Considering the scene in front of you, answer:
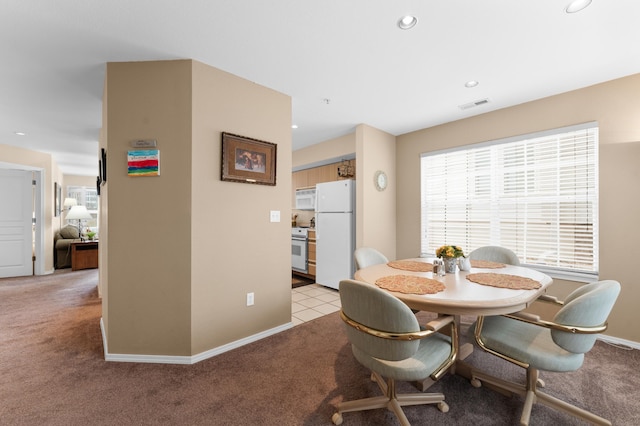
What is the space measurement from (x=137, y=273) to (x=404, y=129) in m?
3.77

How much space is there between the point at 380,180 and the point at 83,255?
6.46 m

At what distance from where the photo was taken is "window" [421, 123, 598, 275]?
2.81 m

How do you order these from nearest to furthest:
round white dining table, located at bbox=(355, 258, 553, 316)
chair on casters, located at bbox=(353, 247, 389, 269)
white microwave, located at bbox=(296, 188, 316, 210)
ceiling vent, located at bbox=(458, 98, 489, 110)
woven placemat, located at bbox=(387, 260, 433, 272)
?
round white dining table, located at bbox=(355, 258, 553, 316)
woven placemat, located at bbox=(387, 260, 433, 272)
chair on casters, located at bbox=(353, 247, 389, 269)
ceiling vent, located at bbox=(458, 98, 489, 110)
white microwave, located at bbox=(296, 188, 316, 210)

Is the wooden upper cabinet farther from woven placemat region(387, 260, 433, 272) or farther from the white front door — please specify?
the white front door

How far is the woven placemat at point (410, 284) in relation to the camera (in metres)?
1.69

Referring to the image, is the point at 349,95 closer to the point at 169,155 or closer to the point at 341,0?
the point at 341,0

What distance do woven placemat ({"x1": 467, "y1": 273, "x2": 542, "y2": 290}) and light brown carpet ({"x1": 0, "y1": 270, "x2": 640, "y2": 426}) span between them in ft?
2.41

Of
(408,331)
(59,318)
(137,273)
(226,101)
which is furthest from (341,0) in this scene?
(59,318)

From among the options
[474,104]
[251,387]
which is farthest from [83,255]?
[474,104]

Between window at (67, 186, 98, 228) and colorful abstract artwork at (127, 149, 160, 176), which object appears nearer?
colorful abstract artwork at (127, 149, 160, 176)

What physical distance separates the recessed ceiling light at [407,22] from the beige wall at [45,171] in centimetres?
673

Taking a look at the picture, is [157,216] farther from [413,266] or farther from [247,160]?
[413,266]

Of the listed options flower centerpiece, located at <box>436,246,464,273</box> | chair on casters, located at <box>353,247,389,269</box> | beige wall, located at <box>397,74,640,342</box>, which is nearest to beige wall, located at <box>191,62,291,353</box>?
chair on casters, located at <box>353,247,389,269</box>

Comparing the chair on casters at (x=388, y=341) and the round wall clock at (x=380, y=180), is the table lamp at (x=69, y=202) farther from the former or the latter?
the chair on casters at (x=388, y=341)
